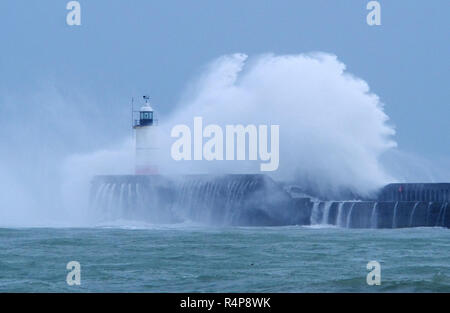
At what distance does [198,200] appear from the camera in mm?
34188

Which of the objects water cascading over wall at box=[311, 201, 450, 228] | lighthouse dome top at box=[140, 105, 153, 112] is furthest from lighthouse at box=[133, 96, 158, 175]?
water cascading over wall at box=[311, 201, 450, 228]

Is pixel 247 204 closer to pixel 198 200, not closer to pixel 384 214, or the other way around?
pixel 198 200

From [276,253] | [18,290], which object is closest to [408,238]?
[276,253]

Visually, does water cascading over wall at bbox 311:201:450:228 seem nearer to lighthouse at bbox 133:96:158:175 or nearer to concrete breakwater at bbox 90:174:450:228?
concrete breakwater at bbox 90:174:450:228

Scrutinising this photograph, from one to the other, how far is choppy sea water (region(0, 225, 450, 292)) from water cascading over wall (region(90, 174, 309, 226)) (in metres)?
4.92

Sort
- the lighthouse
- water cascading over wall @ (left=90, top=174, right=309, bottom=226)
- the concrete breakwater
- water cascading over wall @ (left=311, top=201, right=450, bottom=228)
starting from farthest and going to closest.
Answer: the lighthouse, water cascading over wall @ (left=90, top=174, right=309, bottom=226), the concrete breakwater, water cascading over wall @ (left=311, top=201, right=450, bottom=228)

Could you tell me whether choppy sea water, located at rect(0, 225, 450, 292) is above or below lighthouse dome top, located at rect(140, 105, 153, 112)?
below

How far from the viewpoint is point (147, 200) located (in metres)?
35.1

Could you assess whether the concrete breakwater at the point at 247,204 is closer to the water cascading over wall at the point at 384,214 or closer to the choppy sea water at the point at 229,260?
the water cascading over wall at the point at 384,214

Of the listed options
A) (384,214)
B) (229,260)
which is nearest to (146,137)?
(384,214)

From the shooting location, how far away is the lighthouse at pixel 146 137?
120 ft

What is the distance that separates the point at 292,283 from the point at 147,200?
838 inches

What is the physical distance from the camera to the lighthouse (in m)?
36.5
